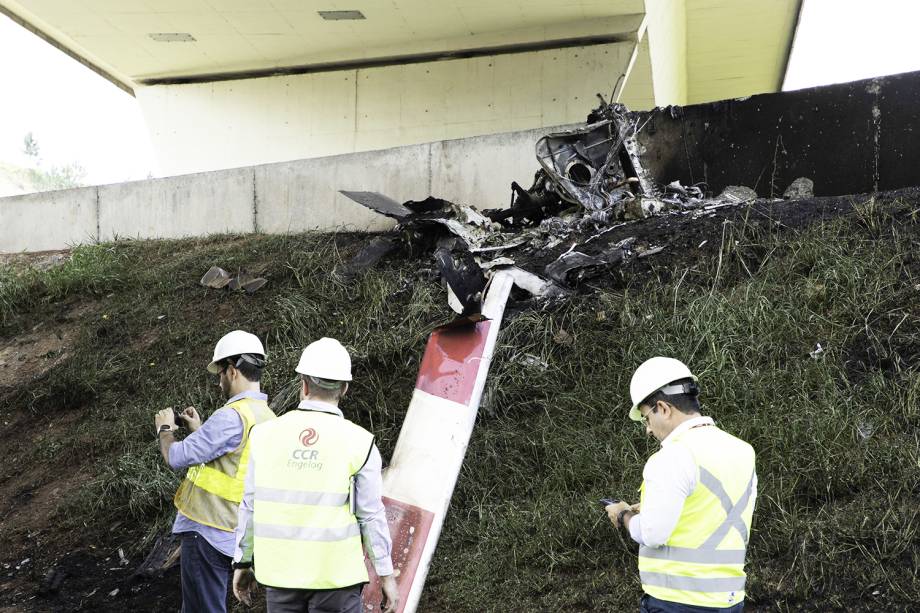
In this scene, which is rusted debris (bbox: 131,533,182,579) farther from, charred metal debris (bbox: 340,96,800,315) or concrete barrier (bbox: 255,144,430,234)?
concrete barrier (bbox: 255,144,430,234)

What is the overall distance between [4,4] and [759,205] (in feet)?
42.9

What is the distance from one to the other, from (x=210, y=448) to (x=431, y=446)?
200 centimetres

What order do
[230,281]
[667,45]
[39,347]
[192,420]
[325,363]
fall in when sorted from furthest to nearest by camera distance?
1. [667,45]
2. [230,281]
3. [39,347]
4. [192,420]
5. [325,363]

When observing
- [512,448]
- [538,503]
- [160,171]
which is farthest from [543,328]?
[160,171]

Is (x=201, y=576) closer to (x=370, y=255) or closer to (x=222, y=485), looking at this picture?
(x=222, y=485)

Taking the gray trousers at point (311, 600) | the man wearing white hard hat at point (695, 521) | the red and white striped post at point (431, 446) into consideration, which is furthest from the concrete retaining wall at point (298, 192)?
the man wearing white hard hat at point (695, 521)

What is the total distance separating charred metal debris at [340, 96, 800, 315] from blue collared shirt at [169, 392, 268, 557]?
12.1ft

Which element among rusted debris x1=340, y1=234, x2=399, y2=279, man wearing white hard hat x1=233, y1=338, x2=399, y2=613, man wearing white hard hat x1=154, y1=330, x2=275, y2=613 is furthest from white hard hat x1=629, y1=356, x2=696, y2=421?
rusted debris x1=340, y1=234, x2=399, y2=279

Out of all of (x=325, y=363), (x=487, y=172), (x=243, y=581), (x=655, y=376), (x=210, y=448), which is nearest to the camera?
(x=655, y=376)

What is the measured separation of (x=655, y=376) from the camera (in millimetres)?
2986

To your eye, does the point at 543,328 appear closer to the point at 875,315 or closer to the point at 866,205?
the point at 875,315

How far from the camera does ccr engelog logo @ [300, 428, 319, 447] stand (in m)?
3.19

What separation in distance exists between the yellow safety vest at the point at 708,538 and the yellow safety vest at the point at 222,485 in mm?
1962

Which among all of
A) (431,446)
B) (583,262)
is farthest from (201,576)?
(583,262)
